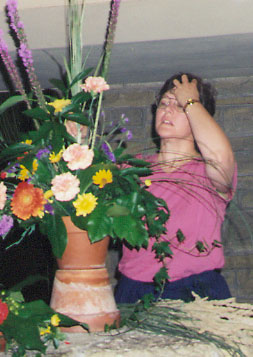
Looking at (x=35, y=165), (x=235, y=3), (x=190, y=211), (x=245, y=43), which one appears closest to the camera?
(x=35, y=165)

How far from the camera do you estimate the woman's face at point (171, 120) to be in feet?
5.47

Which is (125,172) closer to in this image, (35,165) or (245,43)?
(35,165)

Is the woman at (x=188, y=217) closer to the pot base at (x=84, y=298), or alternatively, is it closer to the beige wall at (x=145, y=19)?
the beige wall at (x=145, y=19)

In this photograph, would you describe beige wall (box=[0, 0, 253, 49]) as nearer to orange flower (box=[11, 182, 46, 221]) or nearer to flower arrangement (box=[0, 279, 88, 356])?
orange flower (box=[11, 182, 46, 221])

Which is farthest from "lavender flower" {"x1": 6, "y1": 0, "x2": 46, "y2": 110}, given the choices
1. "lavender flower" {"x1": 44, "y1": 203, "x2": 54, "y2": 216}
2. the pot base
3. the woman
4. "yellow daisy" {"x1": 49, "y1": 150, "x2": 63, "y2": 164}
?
the woman

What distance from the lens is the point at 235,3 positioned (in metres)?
1.91

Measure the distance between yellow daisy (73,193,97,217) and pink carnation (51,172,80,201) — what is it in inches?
0.6

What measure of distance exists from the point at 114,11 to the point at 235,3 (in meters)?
0.93

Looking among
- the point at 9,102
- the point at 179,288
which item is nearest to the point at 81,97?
the point at 9,102

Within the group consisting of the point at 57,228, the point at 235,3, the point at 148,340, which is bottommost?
the point at 148,340

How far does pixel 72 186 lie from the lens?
1.05 m

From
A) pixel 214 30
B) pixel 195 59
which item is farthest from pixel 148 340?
pixel 195 59

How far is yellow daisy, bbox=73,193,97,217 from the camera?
1049mm

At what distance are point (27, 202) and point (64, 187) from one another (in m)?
0.07
